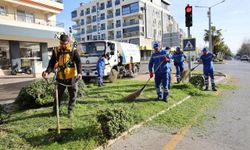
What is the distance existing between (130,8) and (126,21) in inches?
136

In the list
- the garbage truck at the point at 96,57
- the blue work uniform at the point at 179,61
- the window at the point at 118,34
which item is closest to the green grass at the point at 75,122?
the blue work uniform at the point at 179,61

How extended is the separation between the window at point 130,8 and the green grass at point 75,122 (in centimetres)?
5250

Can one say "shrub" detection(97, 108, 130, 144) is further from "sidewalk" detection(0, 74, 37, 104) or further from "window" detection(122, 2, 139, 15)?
"window" detection(122, 2, 139, 15)

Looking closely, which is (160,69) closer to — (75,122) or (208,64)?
(75,122)

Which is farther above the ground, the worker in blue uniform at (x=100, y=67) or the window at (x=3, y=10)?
the window at (x=3, y=10)

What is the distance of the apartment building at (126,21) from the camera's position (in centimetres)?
5875

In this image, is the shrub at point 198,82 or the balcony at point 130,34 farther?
the balcony at point 130,34

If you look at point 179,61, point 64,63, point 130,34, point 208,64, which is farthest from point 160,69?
point 130,34

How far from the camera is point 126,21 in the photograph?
61719 millimetres

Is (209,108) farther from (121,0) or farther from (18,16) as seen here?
(121,0)

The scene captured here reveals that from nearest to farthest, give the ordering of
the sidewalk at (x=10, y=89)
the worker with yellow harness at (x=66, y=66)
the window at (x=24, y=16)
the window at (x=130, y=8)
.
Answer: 1. the worker with yellow harness at (x=66, y=66)
2. the sidewalk at (x=10, y=89)
3. the window at (x=24, y=16)
4. the window at (x=130, y=8)

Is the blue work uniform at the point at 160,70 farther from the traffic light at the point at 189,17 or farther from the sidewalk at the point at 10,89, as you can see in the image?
the sidewalk at the point at 10,89

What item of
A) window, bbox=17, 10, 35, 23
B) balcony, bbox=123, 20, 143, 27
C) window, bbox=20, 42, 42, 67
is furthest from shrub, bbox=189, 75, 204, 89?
balcony, bbox=123, 20, 143, 27

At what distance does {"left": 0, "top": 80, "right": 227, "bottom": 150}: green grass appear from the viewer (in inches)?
160
